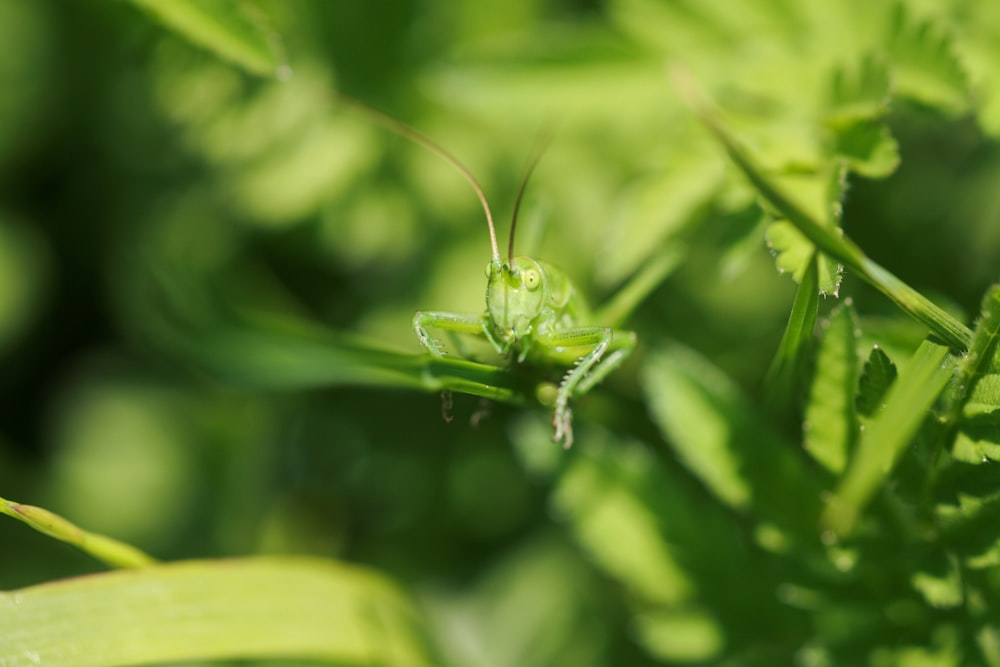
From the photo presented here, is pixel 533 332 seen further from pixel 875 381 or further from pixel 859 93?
pixel 859 93

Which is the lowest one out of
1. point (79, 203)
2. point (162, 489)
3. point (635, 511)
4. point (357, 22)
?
point (635, 511)

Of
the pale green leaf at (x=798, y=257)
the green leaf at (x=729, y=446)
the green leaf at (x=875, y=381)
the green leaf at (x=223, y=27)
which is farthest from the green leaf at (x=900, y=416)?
the green leaf at (x=223, y=27)

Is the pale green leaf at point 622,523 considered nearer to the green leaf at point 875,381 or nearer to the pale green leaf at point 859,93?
the green leaf at point 875,381

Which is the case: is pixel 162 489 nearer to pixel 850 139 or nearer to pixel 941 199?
pixel 850 139

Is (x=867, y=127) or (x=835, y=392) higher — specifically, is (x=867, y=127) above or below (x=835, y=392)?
above

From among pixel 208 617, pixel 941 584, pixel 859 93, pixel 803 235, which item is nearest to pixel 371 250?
pixel 208 617

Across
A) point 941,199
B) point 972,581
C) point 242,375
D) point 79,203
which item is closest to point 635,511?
point 972,581

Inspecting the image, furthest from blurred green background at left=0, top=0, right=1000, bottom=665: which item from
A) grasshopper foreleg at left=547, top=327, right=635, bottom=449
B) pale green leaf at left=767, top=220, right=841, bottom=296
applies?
pale green leaf at left=767, top=220, right=841, bottom=296
